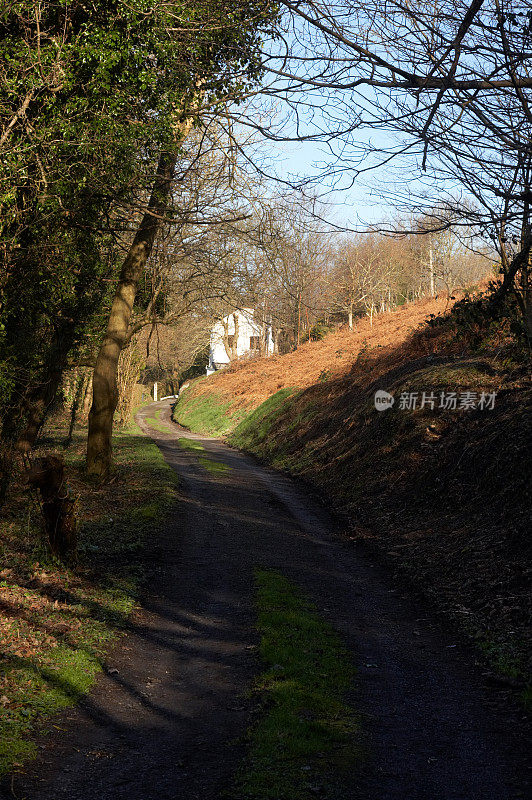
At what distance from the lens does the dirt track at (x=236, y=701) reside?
15.1 feet

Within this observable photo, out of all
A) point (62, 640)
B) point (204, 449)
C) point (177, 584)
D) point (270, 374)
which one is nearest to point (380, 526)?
point (177, 584)

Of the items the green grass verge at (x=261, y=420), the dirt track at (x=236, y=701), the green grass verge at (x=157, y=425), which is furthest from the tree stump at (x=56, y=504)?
the green grass verge at (x=157, y=425)

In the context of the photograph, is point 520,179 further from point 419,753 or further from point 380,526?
point 380,526

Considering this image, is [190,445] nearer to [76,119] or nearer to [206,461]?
[206,461]

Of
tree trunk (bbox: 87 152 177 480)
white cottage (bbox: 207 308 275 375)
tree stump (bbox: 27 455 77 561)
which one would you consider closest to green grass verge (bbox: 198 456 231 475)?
tree trunk (bbox: 87 152 177 480)

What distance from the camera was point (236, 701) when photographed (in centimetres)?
600

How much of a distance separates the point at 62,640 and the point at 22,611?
734 mm

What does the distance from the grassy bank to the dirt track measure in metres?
0.23

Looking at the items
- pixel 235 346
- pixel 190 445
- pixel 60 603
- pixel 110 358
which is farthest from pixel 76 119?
pixel 235 346

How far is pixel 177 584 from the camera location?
32.2 ft

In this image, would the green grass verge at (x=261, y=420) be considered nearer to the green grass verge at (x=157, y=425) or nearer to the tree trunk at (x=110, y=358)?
the green grass verge at (x=157, y=425)

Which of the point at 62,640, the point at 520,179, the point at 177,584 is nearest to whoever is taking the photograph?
the point at 520,179

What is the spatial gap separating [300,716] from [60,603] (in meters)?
3.77

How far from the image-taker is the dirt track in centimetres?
461
